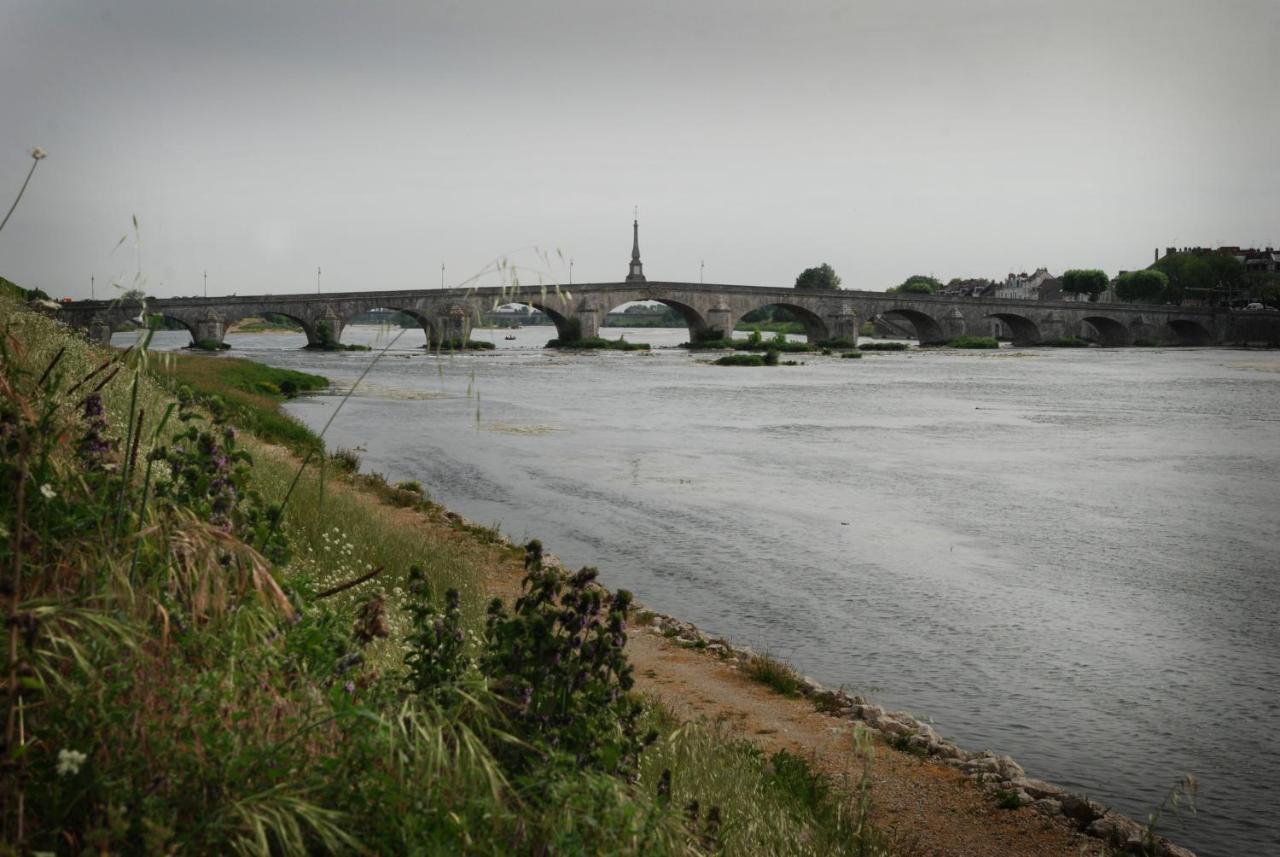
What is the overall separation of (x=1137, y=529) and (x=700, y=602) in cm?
762

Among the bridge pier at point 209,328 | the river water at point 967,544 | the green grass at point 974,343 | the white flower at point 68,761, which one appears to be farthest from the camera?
the green grass at point 974,343

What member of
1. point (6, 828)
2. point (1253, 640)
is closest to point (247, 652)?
point (6, 828)

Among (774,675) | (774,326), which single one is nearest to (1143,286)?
(774,326)

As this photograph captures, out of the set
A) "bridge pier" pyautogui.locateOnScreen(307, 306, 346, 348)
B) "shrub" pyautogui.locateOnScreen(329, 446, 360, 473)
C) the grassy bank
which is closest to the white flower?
the grassy bank

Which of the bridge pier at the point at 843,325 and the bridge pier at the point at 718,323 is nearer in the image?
the bridge pier at the point at 718,323

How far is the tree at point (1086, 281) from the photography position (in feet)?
436

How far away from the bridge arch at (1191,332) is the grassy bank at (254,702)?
10758 centimetres

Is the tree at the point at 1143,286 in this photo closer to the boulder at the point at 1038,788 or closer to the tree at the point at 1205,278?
the tree at the point at 1205,278

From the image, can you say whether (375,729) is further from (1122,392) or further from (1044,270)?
(1044,270)

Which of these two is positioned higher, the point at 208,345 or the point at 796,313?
the point at 796,313

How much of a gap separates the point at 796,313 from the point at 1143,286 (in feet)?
180

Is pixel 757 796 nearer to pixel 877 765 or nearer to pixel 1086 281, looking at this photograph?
pixel 877 765

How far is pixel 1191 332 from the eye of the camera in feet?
334

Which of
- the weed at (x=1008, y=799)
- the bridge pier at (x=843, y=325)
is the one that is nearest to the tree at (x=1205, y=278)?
the bridge pier at (x=843, y=325)
